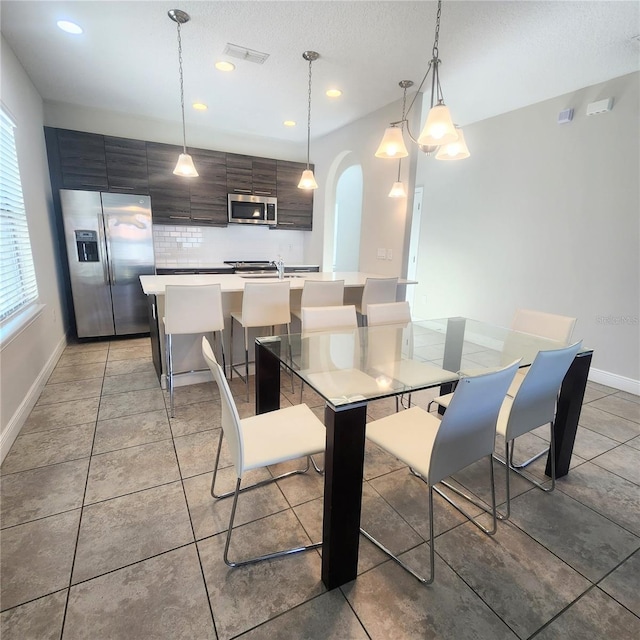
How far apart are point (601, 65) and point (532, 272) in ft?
6.01

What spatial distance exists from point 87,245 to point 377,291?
131 inches

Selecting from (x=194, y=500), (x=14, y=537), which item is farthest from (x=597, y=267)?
(x=14, y=537)

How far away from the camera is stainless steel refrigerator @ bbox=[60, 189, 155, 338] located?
12.8 feet

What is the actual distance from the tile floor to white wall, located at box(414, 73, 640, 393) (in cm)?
155

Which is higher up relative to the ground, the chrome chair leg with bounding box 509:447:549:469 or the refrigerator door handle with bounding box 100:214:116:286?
the refrigerator door handle with bounding box 100:214:116:286

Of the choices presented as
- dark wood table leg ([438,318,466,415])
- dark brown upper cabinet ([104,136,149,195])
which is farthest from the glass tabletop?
dark brown upper cabinet ([104,136,149,195])

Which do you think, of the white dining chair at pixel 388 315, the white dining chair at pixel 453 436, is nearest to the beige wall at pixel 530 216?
the white dining chair at pixel 388 315

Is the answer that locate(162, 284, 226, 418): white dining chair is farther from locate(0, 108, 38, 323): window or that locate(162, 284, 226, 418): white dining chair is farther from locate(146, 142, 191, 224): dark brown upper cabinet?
locate(146, 142, 191, 224): dark brown upper cabinet

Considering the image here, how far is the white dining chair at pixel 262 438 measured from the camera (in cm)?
127

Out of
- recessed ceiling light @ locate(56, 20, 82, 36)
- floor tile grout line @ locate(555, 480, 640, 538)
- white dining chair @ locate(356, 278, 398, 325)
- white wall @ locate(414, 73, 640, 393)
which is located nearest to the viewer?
floor tile grout line @ locate(555, 480, 640, 538)

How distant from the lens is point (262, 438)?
151 centimetres

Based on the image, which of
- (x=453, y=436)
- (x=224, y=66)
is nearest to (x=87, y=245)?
(x=224, y=66)

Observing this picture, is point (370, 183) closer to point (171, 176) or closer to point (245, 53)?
point (245, 53)

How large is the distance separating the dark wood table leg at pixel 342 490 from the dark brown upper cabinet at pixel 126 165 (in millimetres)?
4353
